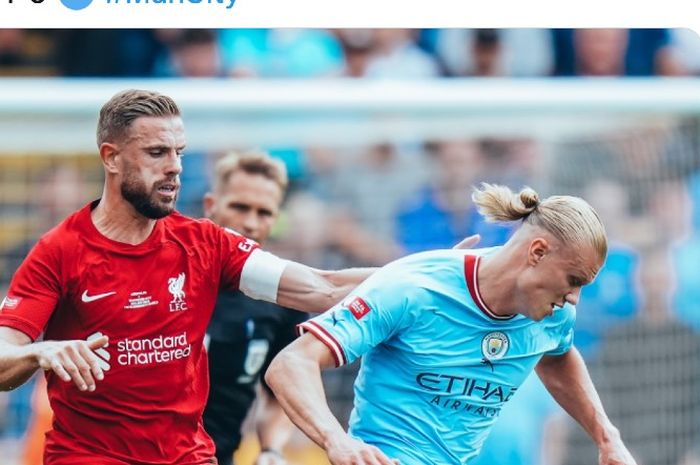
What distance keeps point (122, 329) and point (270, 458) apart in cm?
178

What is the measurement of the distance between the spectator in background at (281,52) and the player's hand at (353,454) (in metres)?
5.69

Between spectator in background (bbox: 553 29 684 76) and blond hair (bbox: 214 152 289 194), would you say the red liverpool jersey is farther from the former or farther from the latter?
spectator in background (bbox: 553 29 684 76)

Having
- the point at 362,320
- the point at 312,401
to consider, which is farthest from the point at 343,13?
the point at 312,401

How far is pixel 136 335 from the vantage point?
4969 millimetres

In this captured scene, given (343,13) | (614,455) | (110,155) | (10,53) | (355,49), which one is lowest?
(614,455)

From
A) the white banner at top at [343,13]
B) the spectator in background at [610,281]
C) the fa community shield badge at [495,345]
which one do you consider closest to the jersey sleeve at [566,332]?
the fa community shield badge at [495,345]

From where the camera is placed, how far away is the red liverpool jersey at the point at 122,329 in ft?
16.0

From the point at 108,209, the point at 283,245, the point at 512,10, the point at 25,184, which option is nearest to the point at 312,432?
the point at 108,209

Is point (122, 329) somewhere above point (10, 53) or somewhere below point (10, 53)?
below

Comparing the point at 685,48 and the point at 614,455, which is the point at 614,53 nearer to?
the point at 685,48

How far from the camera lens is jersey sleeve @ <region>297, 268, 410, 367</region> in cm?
480

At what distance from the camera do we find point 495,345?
5105 mm

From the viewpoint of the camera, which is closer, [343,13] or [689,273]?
[689,273]

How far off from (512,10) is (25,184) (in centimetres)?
368
